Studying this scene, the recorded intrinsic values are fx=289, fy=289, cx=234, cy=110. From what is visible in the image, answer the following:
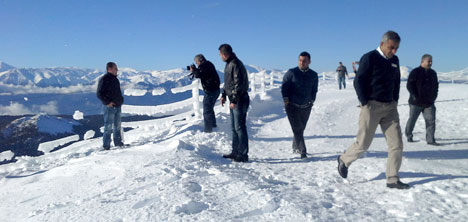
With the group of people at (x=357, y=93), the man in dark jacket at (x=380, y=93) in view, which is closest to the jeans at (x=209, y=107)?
the group of people at (x=357, y=93)

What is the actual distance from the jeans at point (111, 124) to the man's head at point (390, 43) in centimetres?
554

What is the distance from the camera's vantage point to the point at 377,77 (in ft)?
11.6

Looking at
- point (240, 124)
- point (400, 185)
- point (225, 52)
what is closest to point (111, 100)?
point (225, 52)

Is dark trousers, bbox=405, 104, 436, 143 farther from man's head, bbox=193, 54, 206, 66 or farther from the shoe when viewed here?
man's head, bbox=193, 54, 206, 66

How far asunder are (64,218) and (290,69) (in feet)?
13.2

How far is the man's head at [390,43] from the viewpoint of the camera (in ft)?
11.2

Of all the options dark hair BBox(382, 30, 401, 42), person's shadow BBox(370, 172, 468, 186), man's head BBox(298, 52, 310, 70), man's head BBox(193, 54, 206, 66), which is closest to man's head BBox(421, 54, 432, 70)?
man's head BBox(298, 52, 310, 70)

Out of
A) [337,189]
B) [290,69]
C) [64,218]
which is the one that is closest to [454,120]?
[290,69]

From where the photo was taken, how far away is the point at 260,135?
7.77 meters

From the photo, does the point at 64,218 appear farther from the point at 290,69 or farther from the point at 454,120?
the point at 454,120

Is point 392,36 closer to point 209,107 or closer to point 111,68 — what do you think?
point 209,107

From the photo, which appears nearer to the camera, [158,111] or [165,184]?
[165,184]

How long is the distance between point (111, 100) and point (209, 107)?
7.25 ft

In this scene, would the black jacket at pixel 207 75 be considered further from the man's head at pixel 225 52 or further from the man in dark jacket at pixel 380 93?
the man in dark jacket at pixel 380 93
